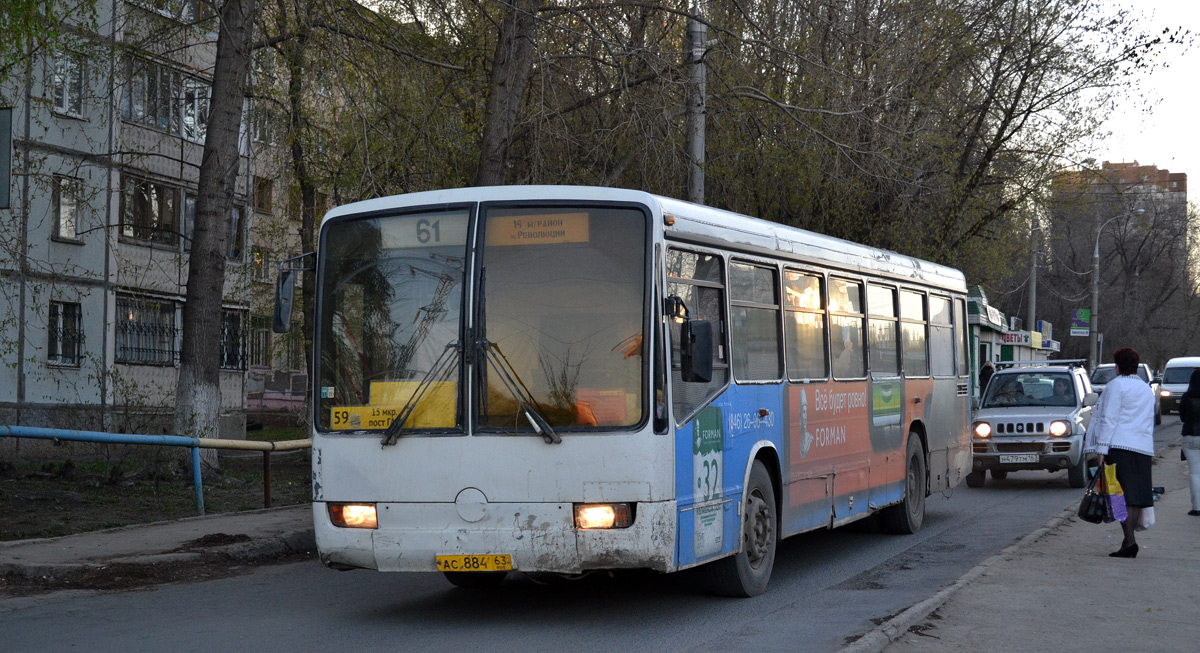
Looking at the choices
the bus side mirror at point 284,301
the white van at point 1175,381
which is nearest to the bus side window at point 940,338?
the bus side mirror at point 284,301

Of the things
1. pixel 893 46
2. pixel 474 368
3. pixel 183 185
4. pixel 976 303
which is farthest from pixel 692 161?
pixel 976 303

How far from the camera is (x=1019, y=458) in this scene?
733 inches

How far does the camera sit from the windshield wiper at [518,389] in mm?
7727

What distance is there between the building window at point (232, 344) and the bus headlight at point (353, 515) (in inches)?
1050

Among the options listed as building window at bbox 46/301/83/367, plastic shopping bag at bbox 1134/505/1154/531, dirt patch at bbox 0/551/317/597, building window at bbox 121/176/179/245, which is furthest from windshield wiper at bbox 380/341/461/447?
building window at bbox 121/176/179/245

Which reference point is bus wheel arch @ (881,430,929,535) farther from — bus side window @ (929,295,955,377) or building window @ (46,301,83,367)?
building window @ (46,301,83,367)

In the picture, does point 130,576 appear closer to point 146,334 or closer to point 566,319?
point 566,319

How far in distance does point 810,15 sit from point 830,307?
23.8ft

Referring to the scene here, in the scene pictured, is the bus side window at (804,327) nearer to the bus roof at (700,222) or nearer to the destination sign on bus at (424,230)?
the bus roof at (700,222)

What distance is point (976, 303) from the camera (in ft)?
121

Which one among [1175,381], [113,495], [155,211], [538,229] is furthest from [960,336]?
[1175,381]

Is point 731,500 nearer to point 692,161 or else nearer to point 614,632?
point 614,632

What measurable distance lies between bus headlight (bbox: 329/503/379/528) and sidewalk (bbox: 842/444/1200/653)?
3.14 meters

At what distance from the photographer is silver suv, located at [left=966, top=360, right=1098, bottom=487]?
60.6ft
